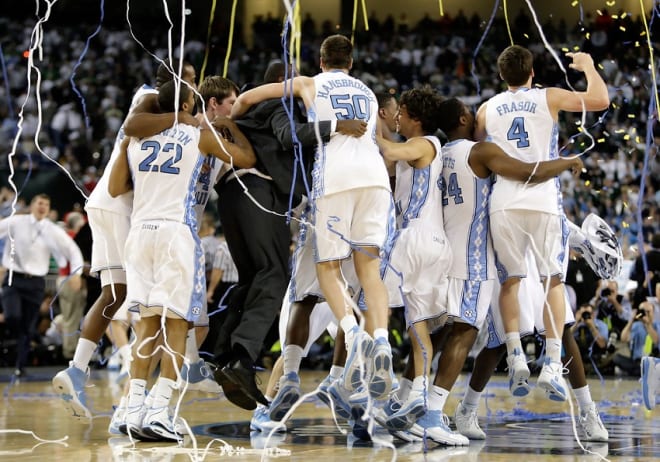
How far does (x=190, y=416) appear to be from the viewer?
635 cm

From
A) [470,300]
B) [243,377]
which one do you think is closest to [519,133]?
[470,300]

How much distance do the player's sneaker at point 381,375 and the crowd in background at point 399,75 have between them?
27.0 ft

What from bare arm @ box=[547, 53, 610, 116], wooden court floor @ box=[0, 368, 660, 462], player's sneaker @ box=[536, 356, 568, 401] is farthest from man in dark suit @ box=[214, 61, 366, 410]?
player's sneaker @ box=[536, 356, 568, 401]

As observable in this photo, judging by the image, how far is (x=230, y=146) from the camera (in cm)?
500

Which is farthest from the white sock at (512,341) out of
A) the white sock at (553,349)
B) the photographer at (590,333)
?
the photographer at (590,333)

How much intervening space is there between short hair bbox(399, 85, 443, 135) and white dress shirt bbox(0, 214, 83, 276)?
4823mm

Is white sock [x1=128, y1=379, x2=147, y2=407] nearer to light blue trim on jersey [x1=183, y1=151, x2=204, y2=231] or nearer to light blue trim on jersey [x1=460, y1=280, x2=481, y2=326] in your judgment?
light blue trim on jersey [x1=183, y1=151, x2=204, y2=231]

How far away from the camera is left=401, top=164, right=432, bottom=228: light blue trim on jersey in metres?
5.20

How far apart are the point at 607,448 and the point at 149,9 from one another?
711 inches

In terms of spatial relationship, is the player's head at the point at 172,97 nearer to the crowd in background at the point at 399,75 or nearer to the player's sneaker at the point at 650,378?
the player's sneaker at the point at 650,378

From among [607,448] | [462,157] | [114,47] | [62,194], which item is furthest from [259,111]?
[114,47]

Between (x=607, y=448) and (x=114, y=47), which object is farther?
(x=114, y=47)

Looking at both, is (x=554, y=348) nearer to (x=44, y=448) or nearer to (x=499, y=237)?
(x=499, y=237)

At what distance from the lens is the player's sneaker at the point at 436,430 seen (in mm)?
4879
